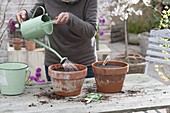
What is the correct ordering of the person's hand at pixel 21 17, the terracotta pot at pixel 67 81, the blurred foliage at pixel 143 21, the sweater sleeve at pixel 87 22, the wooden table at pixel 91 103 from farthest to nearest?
1. the blurred foliage at pixel 143 21
2. the person's hand at pixel 21 17
3. the sweater sleeve at pixel 87 22
4. the terracotta pot at pixel 67 81
5. the wooden table at pixel 91 103

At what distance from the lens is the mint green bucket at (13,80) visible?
185cm

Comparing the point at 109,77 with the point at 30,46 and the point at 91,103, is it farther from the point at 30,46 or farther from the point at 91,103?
the point at 30,46

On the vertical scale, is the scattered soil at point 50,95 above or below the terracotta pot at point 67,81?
below

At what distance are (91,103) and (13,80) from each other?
41 centimetres

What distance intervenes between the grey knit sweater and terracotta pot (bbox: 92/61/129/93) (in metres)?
0.26

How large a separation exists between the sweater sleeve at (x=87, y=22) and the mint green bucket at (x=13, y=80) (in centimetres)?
34

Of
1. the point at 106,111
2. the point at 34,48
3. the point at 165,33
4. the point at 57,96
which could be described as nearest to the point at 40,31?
the point at 57,96

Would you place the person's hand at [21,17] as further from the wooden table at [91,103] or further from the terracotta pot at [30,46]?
the terracotta pot at [30,46]

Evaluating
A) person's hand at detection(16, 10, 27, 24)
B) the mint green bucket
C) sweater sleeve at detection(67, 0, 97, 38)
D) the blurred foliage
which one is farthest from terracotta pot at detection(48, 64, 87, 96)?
the blurred foliage

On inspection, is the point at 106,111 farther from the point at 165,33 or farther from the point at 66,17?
the point at 165,33

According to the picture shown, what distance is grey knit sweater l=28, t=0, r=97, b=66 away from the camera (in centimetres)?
214

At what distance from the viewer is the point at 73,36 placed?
7.20ft

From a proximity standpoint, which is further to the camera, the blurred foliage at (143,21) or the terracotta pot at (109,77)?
the blurred foliage at (143,21)

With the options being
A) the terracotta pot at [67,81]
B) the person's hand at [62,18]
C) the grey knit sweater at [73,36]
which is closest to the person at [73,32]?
the grey knit sweater at [73,36]
